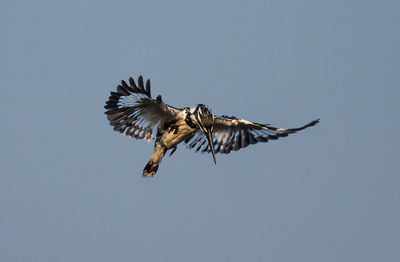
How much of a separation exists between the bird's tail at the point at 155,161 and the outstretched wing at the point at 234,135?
1810 mm

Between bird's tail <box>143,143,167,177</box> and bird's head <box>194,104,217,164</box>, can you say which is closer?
bird's head <box>194,104,217,164</box>

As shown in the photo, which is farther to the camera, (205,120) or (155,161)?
(155,161)

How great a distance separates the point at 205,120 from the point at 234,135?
2993mm

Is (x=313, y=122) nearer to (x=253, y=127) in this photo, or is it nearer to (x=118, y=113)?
(x=253, y=127)

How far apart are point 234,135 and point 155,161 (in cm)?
325

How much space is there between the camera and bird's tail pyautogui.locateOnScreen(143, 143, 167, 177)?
102ft

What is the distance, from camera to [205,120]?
1195 inches

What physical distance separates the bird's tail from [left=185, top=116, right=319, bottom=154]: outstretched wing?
1.81m

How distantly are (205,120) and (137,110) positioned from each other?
6.88ft

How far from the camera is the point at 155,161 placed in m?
31.2

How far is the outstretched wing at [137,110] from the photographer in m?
29.8

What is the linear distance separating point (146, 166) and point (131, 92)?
8.72 feet

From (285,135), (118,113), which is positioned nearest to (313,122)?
(285,135)

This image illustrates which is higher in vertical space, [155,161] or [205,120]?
[205,120]
